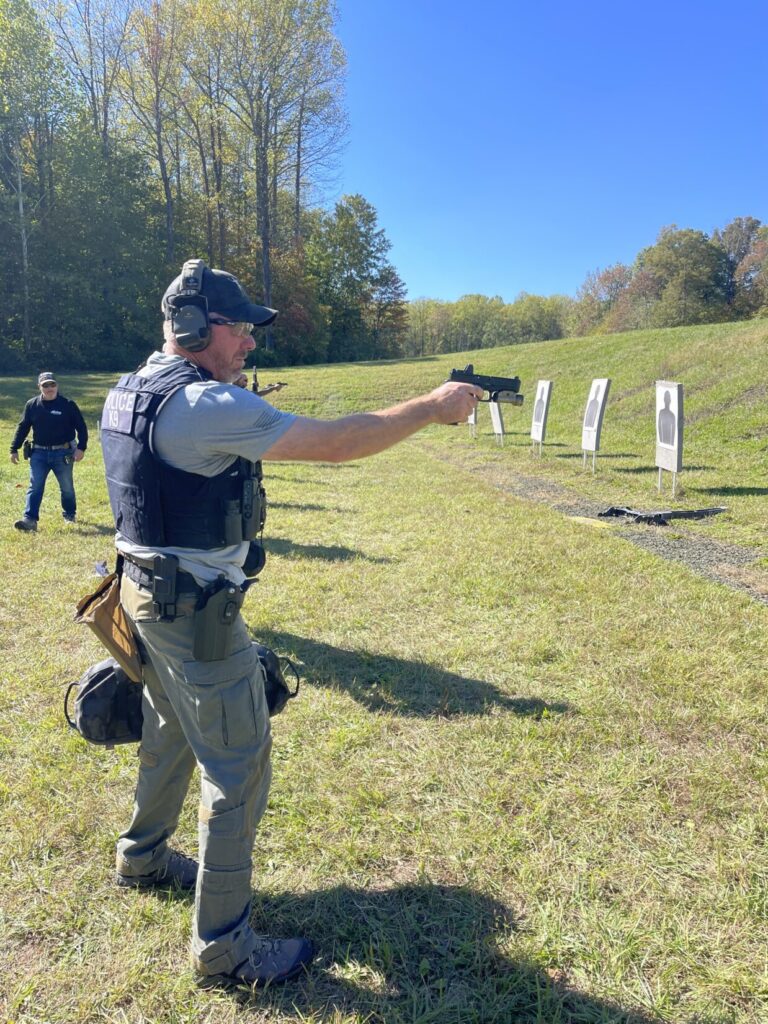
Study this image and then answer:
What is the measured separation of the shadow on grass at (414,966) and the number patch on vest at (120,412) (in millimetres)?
1820

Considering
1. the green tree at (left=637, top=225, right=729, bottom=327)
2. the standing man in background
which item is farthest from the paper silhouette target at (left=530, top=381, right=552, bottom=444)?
the green tree at (left=637, top=225, right=729, bottom=327)

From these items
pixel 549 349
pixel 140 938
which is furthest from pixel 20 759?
pixel 549 349

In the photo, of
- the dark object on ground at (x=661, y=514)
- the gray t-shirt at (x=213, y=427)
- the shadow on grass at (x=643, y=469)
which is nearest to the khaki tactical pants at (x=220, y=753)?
the gray t-shirt at (x=213, y=427)

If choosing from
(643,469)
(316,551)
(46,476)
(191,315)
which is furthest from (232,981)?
(643,469)

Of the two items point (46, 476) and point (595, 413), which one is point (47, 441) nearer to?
point (46, 476)

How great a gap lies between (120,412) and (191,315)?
0.38 m

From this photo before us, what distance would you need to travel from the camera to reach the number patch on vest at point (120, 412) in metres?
1.88

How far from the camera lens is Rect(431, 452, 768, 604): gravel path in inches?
241

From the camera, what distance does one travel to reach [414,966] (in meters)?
2.12

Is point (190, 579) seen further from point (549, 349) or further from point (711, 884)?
point (549, 349)

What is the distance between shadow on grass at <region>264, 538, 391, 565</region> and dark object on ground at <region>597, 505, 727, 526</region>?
3.98m

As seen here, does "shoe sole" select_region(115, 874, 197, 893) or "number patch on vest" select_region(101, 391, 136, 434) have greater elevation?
"number patch on vest" select_region(101, 391, 136, 434)

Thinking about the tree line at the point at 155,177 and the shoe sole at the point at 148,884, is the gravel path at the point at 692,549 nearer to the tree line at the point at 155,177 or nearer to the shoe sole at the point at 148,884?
the shoe sole at the point at 148,884

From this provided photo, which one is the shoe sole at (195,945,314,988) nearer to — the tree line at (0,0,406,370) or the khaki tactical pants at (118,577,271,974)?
the khaki tactical pants at (118,577,271,974)
